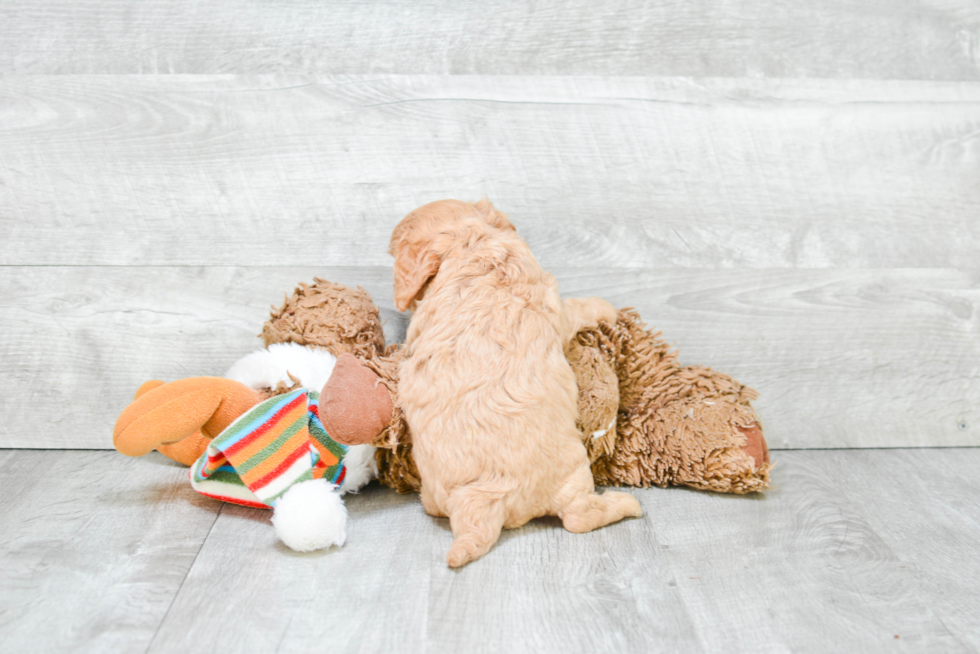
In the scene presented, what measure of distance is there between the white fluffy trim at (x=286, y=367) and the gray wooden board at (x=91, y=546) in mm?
180

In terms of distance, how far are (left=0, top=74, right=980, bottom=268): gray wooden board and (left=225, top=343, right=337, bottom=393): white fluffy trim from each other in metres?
0.18

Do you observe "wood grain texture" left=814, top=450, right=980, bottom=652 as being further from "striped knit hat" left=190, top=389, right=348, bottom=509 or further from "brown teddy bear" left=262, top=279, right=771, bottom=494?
"striped knit hat" left=190, top=389, right=348, bottom=509

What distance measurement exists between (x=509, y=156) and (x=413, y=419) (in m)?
0.47

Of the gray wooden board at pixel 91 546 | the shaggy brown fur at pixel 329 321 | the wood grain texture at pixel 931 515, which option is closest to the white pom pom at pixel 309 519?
the gray wooden board at pixel 91 546

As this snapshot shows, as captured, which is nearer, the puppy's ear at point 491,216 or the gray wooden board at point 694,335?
the puppy's ear at point 491,216

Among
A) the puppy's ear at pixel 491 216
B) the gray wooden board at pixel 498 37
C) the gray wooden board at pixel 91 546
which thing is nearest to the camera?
the gray wooden board at pixel 91 546

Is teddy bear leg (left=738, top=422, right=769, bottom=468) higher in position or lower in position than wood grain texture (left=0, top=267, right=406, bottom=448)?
lower

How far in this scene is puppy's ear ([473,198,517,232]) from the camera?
1000 mm

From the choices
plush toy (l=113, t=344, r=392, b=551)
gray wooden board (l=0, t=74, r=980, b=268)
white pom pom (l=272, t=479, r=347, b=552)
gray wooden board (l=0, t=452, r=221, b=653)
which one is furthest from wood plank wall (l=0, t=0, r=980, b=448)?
white pom pom (l=272, t=479, r=347, b=552)

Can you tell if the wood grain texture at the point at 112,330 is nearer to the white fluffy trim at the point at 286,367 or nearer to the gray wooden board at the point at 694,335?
the gray wooden board at the point at 694,335

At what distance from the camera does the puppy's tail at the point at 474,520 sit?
0.86 m

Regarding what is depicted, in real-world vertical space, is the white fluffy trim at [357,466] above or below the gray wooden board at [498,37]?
below

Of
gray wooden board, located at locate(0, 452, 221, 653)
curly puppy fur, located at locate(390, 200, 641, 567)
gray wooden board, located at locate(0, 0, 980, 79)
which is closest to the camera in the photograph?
gray wooden board, located at locate(0, 452, 221, 653)

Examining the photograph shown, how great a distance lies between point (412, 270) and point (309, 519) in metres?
0.33
